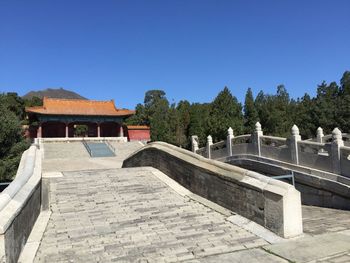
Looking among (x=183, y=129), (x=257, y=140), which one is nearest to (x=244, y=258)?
(x=257, y=140)

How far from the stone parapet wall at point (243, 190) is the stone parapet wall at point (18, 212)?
315cm

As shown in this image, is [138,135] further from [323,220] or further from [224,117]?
[323,220]

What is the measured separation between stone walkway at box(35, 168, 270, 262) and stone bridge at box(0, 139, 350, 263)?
14 millimetres

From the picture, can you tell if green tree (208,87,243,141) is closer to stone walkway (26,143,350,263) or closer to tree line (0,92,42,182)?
tree line (0,92,42,182)

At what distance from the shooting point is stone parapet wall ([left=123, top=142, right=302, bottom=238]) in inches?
202

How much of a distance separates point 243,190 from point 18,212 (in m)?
3.48

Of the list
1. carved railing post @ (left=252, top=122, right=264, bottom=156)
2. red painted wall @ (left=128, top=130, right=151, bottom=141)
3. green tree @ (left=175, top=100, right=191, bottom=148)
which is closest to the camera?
carved railing post @ (left=252, top=122, right=264, bottom=156)

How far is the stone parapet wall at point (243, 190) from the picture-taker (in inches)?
202

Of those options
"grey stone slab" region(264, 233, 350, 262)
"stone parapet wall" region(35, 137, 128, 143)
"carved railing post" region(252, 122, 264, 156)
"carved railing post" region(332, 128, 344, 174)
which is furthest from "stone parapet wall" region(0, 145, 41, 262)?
"stone parapet wall" region(35, 137, 128, 143)

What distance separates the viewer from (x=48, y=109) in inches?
1511

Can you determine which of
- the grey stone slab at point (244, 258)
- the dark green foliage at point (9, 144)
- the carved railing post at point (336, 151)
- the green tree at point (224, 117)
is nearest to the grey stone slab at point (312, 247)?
the grey stone slab at point (244, 258)

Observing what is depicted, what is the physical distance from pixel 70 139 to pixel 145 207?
105ft

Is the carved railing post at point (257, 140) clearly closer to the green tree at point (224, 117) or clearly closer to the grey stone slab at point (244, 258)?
the grey stone slab at point (244, 258)

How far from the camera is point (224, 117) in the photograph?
77.8 ft
